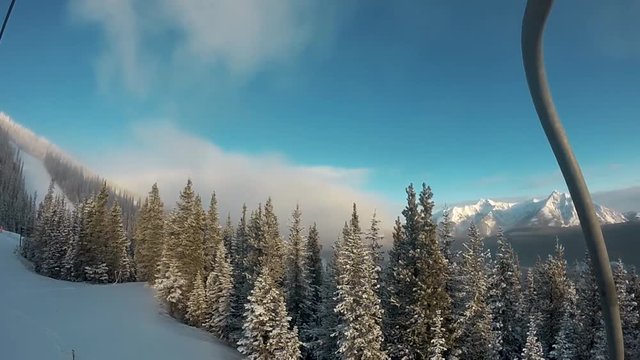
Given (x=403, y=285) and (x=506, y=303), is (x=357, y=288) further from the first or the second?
(x=506, y=303)

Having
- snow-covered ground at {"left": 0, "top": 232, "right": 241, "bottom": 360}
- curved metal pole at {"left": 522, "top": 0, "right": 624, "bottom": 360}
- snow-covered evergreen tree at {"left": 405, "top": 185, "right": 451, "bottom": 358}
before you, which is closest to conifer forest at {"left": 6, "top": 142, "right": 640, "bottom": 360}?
snow-covered evergreen tree at {"left": 405, "top": 185, "right": 451, "bottom": 358}

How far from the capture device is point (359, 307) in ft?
85.3

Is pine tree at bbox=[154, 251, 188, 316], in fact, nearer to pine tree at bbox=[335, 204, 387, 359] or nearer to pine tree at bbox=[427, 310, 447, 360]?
pine tree at bbox=[335, 204, 387, 359]

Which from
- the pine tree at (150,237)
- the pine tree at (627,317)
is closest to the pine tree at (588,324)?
the pine tree at (627,317)

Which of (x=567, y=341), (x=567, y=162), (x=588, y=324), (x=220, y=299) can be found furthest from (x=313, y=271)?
(x=567, y=162)

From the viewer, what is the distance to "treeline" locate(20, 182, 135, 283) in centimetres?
6850

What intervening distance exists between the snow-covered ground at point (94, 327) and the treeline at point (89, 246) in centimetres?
759

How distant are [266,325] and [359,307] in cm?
966

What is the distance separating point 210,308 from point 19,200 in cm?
18595

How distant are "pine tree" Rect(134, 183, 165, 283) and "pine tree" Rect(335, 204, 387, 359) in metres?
40.6

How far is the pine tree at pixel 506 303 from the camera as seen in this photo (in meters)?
35.8

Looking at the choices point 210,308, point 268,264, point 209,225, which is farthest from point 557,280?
point 209,225

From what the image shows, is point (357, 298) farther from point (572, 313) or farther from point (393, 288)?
point (572, 313)

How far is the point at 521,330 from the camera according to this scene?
1470 inches
